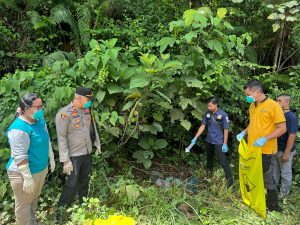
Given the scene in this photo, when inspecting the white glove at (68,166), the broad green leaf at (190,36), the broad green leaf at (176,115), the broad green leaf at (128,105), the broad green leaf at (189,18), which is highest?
the broad green leaf at (189,18)

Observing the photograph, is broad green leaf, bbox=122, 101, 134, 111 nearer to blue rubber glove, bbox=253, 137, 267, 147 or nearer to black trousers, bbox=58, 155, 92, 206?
black trousers, bbox=58, 155, 92, 206

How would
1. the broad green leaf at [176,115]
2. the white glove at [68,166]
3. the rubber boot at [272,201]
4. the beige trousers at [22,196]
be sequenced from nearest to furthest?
1. the beige trousers at [22,196]
2. the white glove at [68,166]
3. the rubber boot at [272,201]
4. the broad green leaf at [176,115]

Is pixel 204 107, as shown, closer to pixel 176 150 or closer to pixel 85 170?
pixel 176 150

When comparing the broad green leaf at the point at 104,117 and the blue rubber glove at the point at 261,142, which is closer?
the blue rubber glove at the point at 261,142

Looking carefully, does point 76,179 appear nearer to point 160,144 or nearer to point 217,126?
point 160,144

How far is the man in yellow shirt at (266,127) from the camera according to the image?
423 centimetres

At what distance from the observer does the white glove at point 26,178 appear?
10.7ft

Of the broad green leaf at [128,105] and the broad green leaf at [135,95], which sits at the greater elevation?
the broad green leaf at [135,95]

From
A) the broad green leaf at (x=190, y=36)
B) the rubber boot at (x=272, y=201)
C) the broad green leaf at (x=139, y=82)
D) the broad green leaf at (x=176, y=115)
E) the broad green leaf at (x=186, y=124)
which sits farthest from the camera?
the broad green leaf at (x=176, y=115)

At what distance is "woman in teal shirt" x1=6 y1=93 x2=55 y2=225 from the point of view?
324cm

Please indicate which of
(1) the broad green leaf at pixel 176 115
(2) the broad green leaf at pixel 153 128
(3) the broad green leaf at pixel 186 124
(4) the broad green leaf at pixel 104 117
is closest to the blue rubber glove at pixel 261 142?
(3) the broad green leaf at pixel 186 124

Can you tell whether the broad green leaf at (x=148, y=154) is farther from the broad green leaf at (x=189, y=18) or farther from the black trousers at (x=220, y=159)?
the broad green leaf at (x=189, y=18)

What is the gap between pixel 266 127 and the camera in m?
4.31

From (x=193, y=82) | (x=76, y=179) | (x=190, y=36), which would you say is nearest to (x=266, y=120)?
(x=193, y=82)
